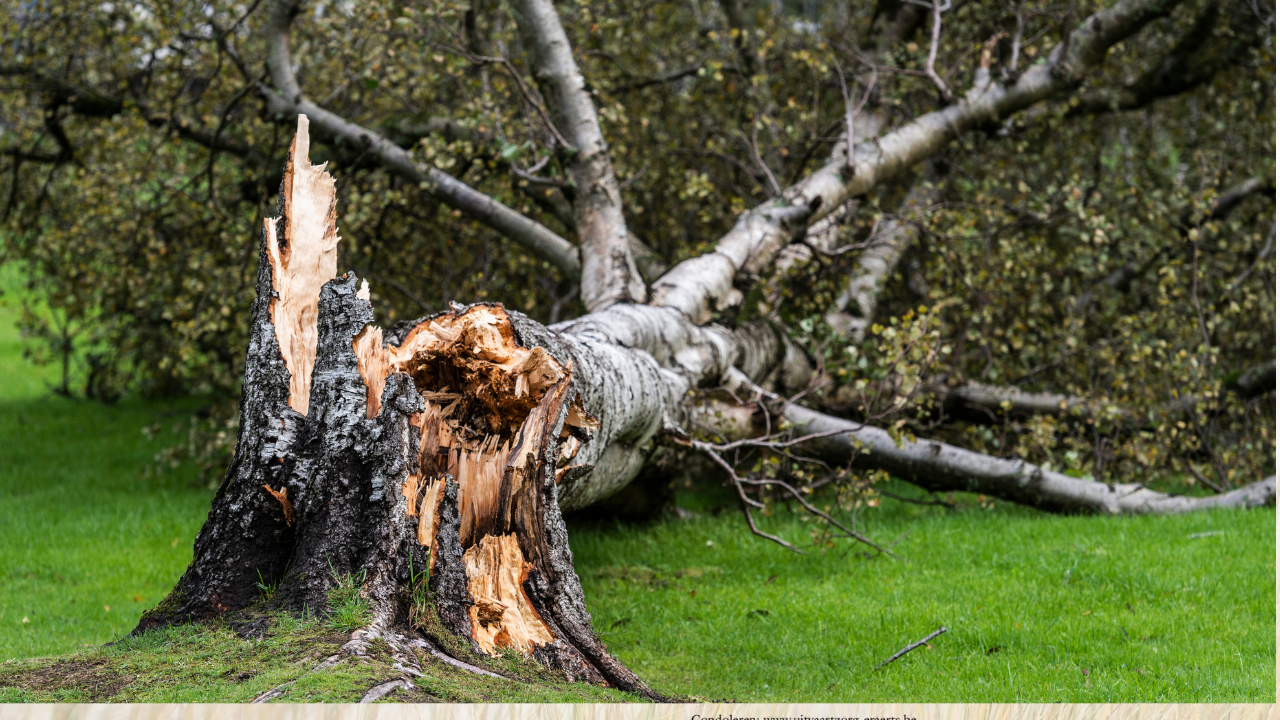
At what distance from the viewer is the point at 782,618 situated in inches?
194

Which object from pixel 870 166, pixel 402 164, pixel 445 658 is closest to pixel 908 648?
pixel 445 658

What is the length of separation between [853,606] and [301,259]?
3.11 m

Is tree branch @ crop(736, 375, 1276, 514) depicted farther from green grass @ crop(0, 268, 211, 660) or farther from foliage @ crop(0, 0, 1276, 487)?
green grass @ crop(0, 268, 211, 660)

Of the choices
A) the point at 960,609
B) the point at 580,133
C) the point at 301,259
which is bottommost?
the point at 960,609

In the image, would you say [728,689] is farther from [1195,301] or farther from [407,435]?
[1195,301]

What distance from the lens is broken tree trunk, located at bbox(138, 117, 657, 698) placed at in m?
3.07

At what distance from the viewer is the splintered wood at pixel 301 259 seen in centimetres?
347

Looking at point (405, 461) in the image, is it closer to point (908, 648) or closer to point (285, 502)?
point (285, 502)

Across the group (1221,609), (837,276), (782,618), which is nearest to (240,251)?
(837,276)

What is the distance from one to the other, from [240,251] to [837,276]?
201 inches

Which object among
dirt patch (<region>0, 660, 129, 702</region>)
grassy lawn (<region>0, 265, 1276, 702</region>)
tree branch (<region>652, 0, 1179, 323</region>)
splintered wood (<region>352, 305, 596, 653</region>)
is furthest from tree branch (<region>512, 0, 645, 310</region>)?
dirt patch (<region>0, 660, 129, 702</region>)

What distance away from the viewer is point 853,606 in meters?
4.99

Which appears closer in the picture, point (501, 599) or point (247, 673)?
point (247, 673)

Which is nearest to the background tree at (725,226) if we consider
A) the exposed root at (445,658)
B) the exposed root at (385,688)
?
the exposed root at (445,658)
